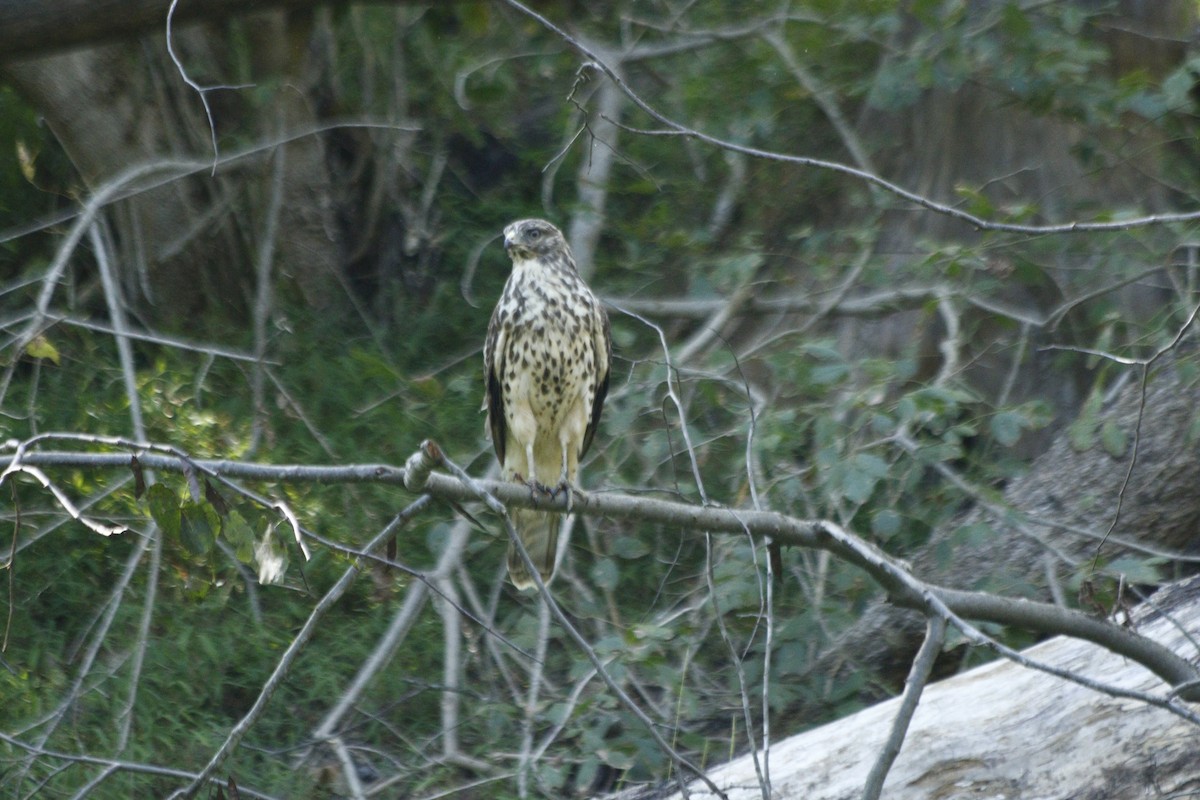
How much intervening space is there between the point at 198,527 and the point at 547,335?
181 centimetres

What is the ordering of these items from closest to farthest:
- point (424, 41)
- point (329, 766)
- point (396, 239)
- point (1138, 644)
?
1. point (1138, 644)
2. point (329, 766)
3. point (424, 41)
4. point (396, 239)

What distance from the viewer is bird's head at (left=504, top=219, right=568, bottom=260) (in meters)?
4.12

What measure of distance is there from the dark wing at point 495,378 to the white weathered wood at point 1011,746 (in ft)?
4.77

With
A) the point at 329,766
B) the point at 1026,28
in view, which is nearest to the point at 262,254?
the point at 329,766

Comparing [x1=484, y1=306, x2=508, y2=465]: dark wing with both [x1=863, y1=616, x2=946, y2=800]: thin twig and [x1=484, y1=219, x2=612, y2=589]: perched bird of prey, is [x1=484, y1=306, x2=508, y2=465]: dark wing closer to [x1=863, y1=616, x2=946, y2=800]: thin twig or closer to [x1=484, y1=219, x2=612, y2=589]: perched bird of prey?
[x1=484, y1=219, x2=612, y2=589]: perched bird of prey

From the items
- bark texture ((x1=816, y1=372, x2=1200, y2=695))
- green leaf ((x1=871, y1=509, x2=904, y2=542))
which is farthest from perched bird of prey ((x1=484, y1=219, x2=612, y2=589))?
bark texture ((x1=816, y1=372, x2=1200, y2=695))

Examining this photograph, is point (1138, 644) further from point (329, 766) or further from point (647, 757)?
point (329, 766)

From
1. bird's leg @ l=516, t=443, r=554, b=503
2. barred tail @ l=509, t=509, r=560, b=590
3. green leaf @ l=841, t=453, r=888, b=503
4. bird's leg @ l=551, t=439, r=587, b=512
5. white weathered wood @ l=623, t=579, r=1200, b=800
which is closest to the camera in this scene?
white weathered wood @ l=623, t=579, r=1200, b=800

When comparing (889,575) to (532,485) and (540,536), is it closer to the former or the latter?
(532,485)

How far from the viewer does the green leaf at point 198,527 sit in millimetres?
2305

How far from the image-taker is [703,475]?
531 centimetres

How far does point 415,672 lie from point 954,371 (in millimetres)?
2210

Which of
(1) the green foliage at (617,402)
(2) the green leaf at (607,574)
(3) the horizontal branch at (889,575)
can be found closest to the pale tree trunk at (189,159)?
(1) the green foliage at (617,402)

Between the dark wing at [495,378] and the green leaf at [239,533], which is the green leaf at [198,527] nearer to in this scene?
the green leaf at [239,533]
